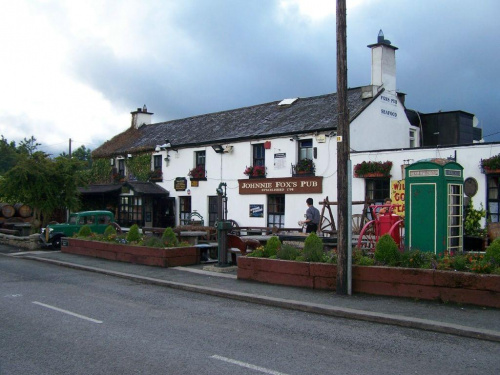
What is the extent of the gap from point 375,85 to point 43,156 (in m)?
15.7

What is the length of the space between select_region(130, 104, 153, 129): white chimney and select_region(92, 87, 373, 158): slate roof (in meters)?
0.61

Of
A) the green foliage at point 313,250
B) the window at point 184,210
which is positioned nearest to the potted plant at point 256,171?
the window at point 184,210

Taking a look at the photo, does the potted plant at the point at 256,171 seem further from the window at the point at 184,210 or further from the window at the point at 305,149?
the window at the point at 184,210

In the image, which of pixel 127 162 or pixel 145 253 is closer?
pixel 145 253

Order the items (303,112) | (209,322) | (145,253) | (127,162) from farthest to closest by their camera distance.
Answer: (127,162) → (303,112) → (145,253) → (209,322)

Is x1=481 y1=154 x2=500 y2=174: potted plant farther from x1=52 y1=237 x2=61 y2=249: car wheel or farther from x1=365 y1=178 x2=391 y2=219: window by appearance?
x1=52 y1=237 x2=61 y2=249: car wheel

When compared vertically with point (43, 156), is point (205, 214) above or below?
below

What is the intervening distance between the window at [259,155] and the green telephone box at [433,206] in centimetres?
1337

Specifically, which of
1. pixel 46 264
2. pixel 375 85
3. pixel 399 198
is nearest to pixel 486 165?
pixel 399 198

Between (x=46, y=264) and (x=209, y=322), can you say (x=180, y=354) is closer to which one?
(x=209, y=322)

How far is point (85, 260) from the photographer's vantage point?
57.6 ft

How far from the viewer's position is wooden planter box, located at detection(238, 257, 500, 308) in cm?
901

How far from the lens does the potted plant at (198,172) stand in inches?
1094

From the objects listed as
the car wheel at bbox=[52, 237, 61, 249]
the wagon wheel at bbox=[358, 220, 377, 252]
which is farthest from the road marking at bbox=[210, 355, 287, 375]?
the car wheel at bbox=[52, 237, 61, 249]
